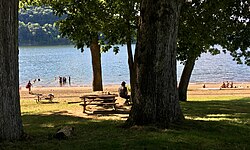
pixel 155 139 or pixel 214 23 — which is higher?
pixel 214 23

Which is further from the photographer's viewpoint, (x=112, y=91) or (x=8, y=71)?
(x=112, y=91)

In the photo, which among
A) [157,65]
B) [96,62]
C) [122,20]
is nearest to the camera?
[157,65]

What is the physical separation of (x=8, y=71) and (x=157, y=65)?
322cm

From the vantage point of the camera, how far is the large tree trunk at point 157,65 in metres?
8.70

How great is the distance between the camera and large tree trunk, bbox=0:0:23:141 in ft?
24.5

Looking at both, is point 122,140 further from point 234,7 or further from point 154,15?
point 234,7

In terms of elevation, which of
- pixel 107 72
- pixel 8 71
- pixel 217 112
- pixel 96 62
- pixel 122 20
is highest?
pixel 122 20

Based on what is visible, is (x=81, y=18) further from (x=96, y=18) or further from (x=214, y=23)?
(x=214, y=23)

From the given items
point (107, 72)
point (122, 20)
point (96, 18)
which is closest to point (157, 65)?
point (122, 20)

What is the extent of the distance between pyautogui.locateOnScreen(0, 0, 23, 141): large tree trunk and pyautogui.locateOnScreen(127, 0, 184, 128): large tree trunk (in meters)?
2.79

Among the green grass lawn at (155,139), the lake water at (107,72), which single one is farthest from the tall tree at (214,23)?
the lake water at (107,72)

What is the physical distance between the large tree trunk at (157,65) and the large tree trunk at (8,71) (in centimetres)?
279

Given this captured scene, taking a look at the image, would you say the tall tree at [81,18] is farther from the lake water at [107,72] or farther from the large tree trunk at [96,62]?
the lake water at [107,72]

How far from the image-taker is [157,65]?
8773 mm
